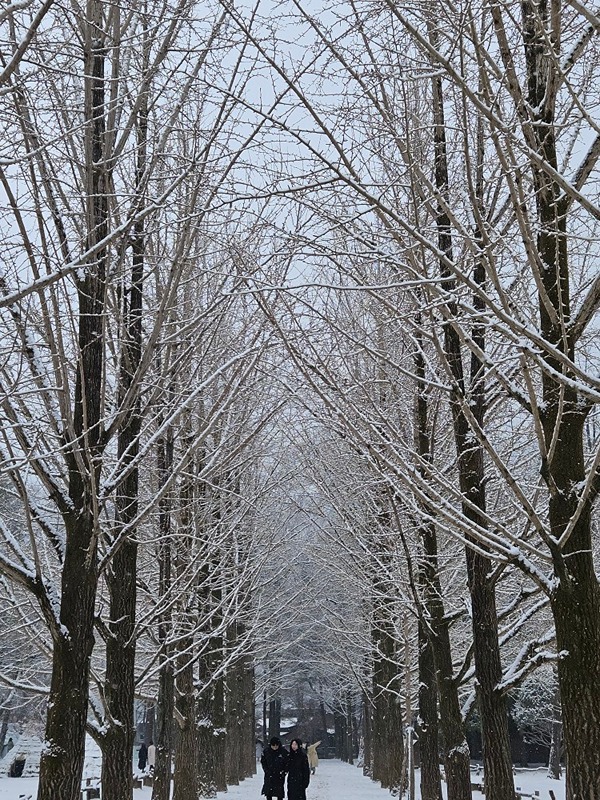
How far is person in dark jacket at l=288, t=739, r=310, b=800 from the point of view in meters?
13.4

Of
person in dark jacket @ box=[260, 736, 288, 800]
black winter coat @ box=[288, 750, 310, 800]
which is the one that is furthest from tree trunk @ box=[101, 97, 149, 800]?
person in dark jacket @ box=[260, 736, 288, 800]

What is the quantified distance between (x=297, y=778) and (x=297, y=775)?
50 mm

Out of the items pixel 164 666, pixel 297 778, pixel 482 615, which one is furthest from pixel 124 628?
pixel 297 778

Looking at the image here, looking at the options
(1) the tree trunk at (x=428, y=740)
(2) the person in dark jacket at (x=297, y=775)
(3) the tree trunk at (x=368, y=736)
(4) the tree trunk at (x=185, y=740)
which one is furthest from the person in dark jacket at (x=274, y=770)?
(3) the tree trunk at (x=368, y=736)

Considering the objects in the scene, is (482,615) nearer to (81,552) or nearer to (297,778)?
(81,552)

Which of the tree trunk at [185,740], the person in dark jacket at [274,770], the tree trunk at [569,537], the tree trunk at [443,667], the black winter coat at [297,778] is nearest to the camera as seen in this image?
the tree trunk at [569,537]

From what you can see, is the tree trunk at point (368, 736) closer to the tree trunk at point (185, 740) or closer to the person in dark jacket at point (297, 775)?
the person in dark jacket at point (297, 775)

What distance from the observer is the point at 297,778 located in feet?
44.1

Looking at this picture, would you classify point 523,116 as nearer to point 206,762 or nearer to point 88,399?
point 88,399

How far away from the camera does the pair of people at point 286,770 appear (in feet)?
44.1

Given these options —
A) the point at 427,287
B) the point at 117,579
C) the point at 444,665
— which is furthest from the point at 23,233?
the point at 444,665

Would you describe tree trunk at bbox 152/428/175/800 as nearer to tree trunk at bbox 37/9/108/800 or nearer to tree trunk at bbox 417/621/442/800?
tree trunk at bbox 37/9/108/800

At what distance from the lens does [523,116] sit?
4.04 meters

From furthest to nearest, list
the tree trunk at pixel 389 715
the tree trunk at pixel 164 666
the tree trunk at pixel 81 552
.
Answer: the tree trunk at pixel 389 715 → the tree trunk at pixel 164 666 → the tree trunk at pixel 81 552
